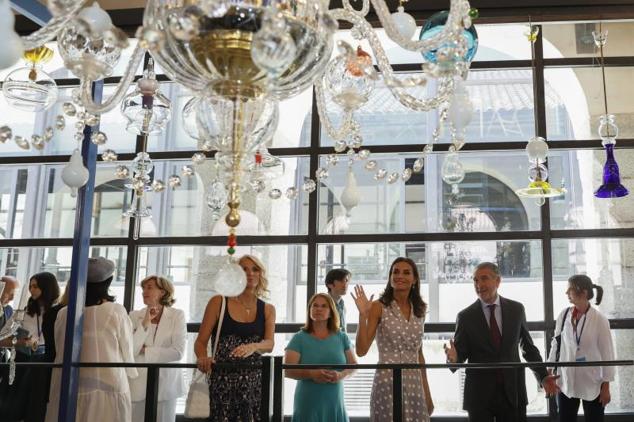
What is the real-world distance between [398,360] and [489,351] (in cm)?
61

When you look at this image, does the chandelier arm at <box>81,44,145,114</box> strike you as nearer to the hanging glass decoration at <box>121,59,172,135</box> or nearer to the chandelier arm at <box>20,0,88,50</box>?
the chandelier arm at <box>20,0,88,50</box>

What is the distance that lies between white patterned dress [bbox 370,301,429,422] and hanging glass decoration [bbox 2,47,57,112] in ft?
5.77

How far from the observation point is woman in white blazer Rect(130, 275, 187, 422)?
12.9ft

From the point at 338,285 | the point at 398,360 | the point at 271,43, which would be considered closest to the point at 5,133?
the point at 271,43

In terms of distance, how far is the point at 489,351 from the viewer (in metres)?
3.49

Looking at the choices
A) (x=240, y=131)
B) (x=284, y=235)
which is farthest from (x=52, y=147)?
(x=240, y=131)

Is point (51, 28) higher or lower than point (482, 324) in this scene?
higher

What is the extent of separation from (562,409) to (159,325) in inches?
96.3

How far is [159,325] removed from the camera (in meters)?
4.06

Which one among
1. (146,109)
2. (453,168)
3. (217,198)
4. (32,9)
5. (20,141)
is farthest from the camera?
(32,9)

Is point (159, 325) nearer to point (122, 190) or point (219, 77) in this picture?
point (122, 190)

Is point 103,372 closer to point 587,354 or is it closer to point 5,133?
point 5,133

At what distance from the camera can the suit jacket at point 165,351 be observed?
3.93 metres

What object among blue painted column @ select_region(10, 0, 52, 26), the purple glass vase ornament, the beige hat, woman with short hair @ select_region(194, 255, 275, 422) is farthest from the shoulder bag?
the purple glass vase ornament
